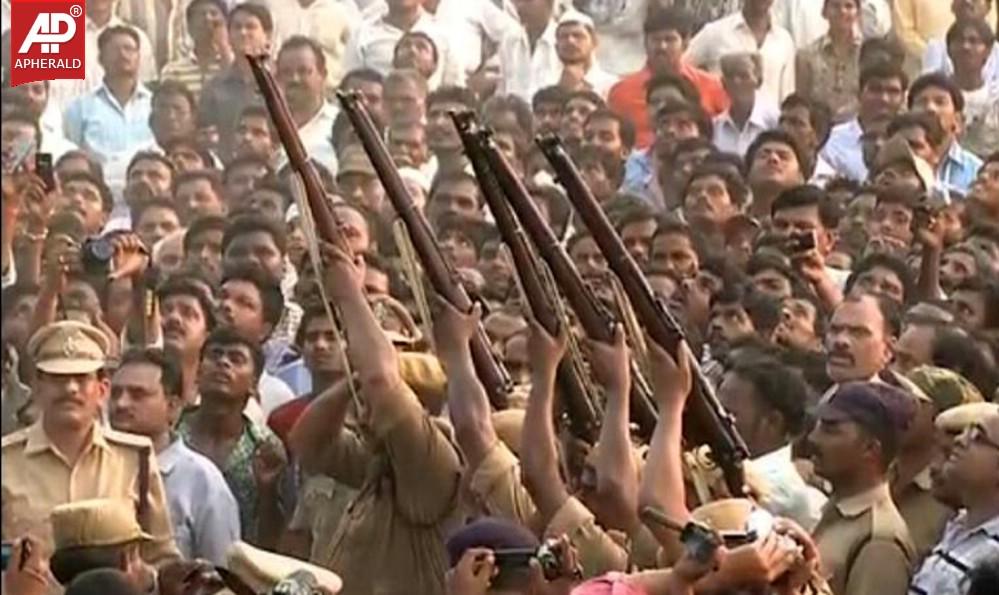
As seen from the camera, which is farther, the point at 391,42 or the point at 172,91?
the point at 391,42

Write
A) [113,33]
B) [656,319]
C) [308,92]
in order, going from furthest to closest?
1. [308,92]
2. [113,33]
3. [656,319]

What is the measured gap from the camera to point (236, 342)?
35.5ft

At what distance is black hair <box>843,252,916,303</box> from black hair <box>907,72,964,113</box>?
3.35 ft

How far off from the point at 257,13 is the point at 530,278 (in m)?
2.35

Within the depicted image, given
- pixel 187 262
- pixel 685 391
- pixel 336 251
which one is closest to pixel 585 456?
pixel 685 391

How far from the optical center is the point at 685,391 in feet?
31.3

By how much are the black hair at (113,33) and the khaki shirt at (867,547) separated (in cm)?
342

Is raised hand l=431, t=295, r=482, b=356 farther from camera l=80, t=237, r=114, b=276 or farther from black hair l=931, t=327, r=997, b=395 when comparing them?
camera l=80, t=237, r=114, b=276

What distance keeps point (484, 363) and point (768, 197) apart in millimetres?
2159

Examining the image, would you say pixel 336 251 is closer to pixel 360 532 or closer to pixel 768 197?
pixel 360 532

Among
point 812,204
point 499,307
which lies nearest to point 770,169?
point 812,204

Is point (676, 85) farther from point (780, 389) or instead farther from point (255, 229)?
point (780, 389)

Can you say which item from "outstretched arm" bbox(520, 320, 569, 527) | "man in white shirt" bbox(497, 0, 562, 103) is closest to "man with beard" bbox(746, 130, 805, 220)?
"man in white shirt" bbox(497, 0, 562, 103)

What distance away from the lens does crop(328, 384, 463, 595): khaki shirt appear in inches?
381
